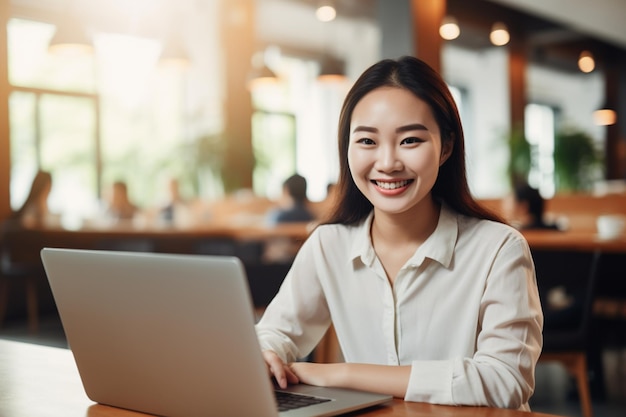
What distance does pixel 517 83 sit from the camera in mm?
13305

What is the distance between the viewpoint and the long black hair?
1.39m

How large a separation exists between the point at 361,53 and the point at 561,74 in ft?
17.6

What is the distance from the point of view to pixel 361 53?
13.3 meters

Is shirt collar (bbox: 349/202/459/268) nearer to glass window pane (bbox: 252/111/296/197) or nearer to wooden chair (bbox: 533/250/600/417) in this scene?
wooden chair (bbox: 533/250/600/417)

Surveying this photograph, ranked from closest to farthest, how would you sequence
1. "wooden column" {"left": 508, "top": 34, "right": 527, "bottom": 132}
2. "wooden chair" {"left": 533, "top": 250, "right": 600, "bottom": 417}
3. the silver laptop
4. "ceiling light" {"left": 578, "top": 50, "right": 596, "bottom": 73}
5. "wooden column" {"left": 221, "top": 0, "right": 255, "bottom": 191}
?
the silver laptop < "wooden chair" {"left": 533, "top": 250, "right": 600, "bottom": 417} < "wooden column" {"left": 221, "top": 0, "right": 255, "bottom": 191} < "wooden column" {"left": 508, "top": 34, "right": 527, "bottom": 132} < "ceiling light" {"left": 578, "top": 50, "right": 596, "bottom": 73}

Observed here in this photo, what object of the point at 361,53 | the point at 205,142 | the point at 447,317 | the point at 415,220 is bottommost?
the point at 447,317

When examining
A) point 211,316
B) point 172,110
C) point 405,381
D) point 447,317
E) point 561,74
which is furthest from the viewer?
point 561,74

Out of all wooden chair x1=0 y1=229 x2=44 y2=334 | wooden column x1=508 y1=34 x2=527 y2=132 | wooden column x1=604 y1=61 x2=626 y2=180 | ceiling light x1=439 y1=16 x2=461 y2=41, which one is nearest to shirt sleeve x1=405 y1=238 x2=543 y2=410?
wooden chair x1=0 y1=229 x2=44 y2=334

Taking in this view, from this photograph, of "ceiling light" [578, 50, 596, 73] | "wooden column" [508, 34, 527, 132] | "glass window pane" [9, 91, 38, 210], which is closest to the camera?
"glass window pane" [9, 91, 38, 210]

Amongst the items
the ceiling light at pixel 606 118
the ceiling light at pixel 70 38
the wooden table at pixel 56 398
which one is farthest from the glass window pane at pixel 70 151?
the wooden table at pixel 56 398

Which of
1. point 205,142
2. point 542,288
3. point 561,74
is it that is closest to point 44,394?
point 542,288

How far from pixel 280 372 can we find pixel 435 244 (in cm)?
38

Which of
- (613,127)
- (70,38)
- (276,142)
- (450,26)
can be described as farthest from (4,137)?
(613,127)

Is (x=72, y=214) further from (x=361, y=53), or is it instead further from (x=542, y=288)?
(x=542, y=288)
